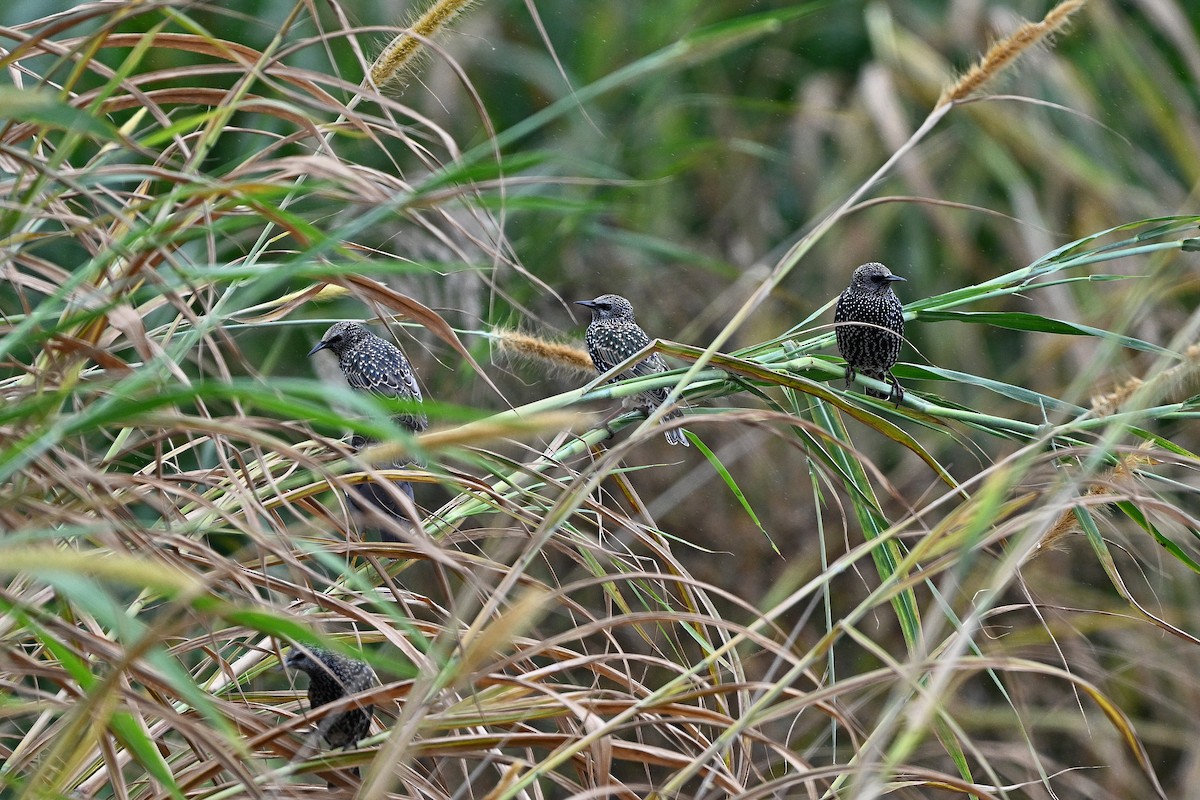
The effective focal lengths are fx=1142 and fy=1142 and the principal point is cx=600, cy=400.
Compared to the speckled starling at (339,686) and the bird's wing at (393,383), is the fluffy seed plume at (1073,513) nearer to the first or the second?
the speckled starling at (339,686)

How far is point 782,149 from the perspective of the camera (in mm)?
5320

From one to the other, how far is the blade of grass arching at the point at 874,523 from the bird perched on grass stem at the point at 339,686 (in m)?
0.70

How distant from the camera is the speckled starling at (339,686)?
1475mm

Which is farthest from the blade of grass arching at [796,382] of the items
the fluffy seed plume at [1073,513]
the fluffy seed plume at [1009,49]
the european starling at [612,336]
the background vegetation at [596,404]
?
the european starling at [612,336]

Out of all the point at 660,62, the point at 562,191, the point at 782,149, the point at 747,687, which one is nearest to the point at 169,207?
the point at 660,62

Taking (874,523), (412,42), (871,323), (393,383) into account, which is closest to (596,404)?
(393,383)

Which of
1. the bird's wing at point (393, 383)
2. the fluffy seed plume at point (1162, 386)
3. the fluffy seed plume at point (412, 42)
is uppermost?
the fluffy seed plume at point (412, 42)

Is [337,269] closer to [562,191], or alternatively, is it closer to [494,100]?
[562,191]

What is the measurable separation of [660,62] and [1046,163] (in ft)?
11.7

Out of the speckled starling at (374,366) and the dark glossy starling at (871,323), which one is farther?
the speckled starling at (374,366)

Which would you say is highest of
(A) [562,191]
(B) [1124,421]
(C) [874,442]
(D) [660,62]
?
(D) [660,62]

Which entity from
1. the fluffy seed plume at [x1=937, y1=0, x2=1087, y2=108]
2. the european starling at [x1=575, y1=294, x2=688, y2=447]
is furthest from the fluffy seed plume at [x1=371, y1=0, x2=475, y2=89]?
the european starling at [x1=575, y1=294, x2=688, y2=447]

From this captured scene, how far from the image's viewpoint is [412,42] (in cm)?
153

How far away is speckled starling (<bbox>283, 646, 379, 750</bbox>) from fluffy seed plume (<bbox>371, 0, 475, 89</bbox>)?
0.75 meters
